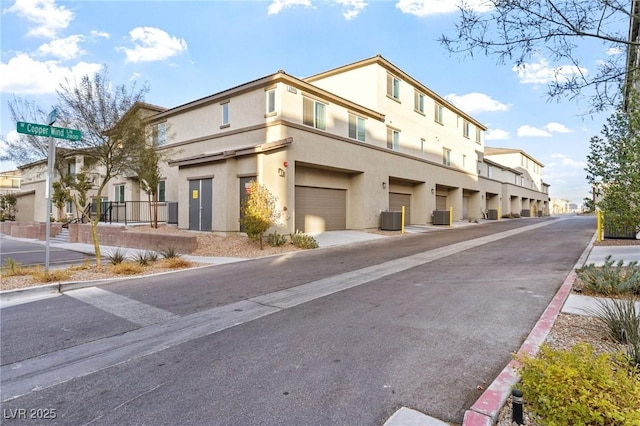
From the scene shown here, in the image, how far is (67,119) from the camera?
10.1 m

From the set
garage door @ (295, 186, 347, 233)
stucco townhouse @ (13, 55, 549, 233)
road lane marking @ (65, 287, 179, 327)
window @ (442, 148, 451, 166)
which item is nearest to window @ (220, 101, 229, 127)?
stucco townhouse @ (13, 55, 549, 233)

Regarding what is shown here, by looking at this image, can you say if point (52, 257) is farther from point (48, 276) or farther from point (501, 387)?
point (501, 387)

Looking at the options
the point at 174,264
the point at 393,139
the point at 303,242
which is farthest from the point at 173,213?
the point at 393,139

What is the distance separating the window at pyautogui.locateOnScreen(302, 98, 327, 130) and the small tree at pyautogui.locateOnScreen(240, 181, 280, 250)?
5140mm

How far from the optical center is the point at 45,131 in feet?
26.3

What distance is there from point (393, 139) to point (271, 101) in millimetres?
10413

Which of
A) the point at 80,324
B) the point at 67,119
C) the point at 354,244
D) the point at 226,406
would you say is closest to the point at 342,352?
the point at 226,406

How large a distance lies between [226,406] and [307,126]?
49.2 ft

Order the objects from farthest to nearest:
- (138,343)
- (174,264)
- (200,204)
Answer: (200,204)
(174,264)
(138,343)

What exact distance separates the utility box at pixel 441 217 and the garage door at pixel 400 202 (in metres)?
2.30

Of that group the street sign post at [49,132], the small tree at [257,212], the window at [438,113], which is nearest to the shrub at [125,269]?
the street sign post at [49,132]

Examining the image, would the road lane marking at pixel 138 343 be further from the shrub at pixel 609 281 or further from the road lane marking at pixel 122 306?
the shrub at pixel 609 281

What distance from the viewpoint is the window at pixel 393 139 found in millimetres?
23225

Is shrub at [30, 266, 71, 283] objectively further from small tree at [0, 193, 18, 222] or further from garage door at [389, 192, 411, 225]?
small tree at [0, 193, 18, 222]
